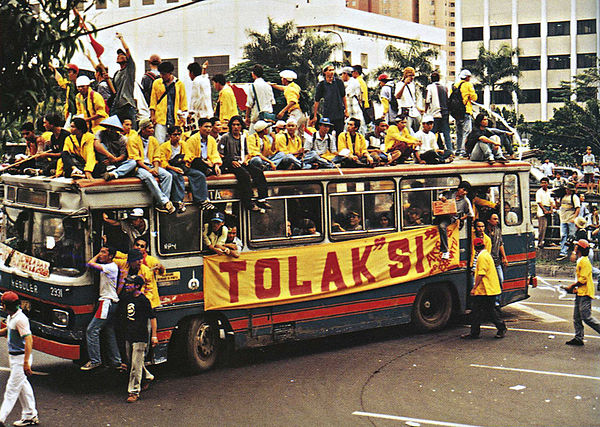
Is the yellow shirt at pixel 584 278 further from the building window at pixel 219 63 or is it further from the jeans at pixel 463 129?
the building window at pixel 219 63

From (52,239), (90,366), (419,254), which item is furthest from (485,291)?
(52,239)

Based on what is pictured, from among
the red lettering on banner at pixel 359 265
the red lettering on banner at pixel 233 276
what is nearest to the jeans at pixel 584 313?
the red lettering on banner at pixel 359 265

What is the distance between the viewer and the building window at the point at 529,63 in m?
86.7

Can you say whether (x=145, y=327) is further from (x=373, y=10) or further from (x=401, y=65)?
(x=373, y=10)

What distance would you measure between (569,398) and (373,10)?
99.3m

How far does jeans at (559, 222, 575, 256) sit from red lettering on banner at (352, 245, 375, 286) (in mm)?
10128

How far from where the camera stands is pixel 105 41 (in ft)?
232

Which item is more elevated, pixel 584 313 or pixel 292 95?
pixel 292 95

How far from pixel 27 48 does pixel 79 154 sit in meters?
3.59

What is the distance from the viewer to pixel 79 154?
1234cm

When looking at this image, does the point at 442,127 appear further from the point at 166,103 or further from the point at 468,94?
the point at 166,103

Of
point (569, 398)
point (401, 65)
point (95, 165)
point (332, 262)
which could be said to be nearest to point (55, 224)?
point (95, 165)

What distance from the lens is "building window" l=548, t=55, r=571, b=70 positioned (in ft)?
280

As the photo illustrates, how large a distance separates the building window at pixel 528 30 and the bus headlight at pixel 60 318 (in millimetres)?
81179
